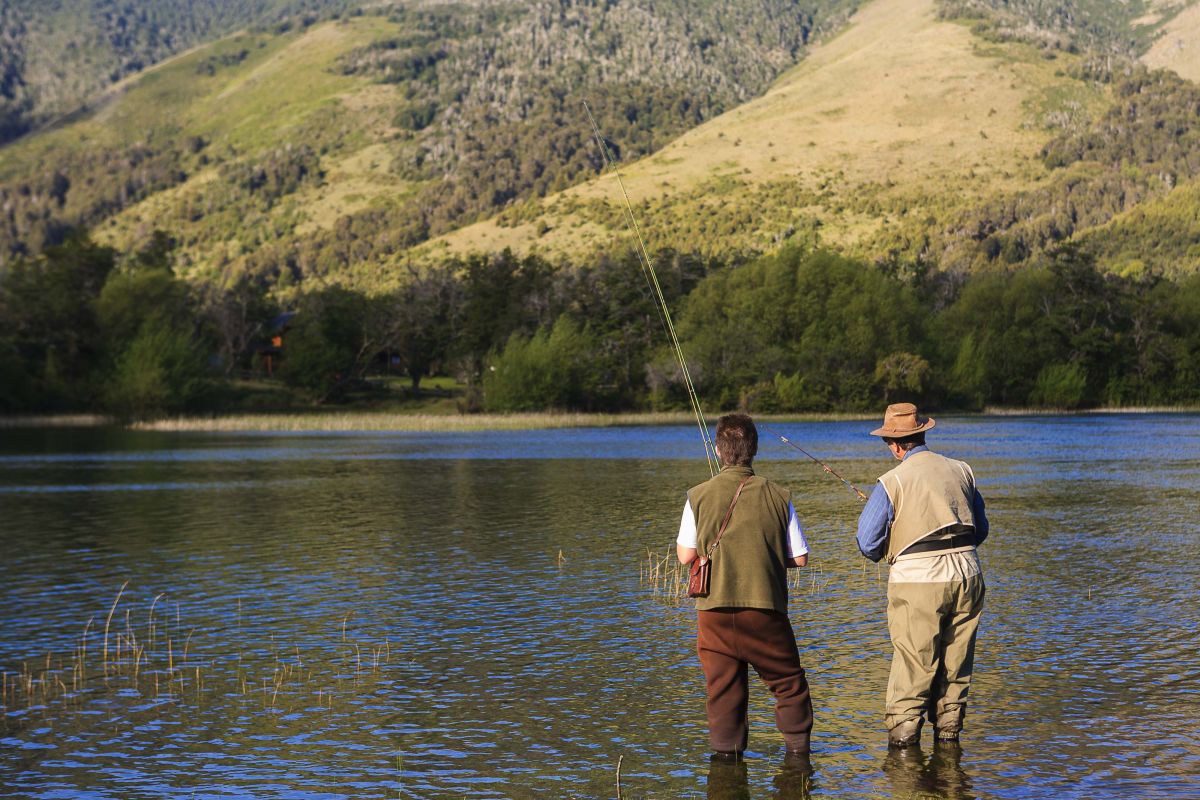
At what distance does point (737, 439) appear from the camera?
35.0 feet

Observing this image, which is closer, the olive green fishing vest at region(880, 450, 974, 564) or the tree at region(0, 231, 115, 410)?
the olive green fishing vest at region(880, 450, 974, 564)

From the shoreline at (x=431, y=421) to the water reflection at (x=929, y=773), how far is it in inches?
3689

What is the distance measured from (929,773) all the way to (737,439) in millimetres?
3452

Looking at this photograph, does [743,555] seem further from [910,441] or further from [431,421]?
[431,421]

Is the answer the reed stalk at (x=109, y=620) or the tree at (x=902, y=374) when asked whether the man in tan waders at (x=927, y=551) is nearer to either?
the reed stalk at (x=109, y=620)

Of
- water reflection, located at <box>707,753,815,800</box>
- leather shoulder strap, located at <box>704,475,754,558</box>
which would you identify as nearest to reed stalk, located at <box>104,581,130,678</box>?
water reflection, located at <box>707,753,815,800</box>

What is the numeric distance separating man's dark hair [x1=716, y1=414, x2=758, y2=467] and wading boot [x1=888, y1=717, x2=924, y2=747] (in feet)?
9.51

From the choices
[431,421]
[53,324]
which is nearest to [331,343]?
[53,324]

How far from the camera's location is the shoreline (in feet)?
349

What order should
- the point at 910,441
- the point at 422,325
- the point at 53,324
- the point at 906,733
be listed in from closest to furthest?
the point at 910,441
the point at 906,733
the point at 53,324
the point at 422,325

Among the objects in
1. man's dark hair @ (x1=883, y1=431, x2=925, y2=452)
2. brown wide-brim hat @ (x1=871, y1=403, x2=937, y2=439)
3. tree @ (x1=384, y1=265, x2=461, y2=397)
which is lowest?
man's dark hair @ (x1=883, y1=431, x2=925, y2=452)

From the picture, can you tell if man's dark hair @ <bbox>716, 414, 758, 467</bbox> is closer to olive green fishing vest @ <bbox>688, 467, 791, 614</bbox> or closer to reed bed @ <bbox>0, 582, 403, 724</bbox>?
olive green fishing vest @ <bbox>688, 467, 791, 614</bbox>

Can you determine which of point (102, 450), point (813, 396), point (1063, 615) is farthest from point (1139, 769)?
point (813, 396)

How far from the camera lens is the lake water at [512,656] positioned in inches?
477
